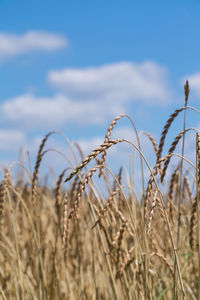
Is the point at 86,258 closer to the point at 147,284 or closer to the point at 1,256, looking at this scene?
the point at 1,256

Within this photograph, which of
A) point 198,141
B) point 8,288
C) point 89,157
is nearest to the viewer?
point 89,157

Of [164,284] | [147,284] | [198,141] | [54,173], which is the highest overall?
[54,173]

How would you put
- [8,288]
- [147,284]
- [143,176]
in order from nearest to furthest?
[147,284] → [143,176] → [8,288]

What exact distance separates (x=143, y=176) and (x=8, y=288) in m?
1.46

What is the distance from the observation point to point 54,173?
3.97m

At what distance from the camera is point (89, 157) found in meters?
1.02

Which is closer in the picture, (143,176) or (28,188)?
(143,176)

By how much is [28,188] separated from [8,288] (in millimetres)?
722

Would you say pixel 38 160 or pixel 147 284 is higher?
pixel 38 160

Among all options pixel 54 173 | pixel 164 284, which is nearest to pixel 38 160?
pixel 164 284

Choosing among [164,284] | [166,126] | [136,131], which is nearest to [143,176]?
[136,131]

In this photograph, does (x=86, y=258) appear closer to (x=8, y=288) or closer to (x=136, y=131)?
(x=8, y=288)

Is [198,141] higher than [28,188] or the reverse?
the reverse

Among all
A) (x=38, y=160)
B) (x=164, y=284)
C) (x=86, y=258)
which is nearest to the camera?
(x=38, y=160)
